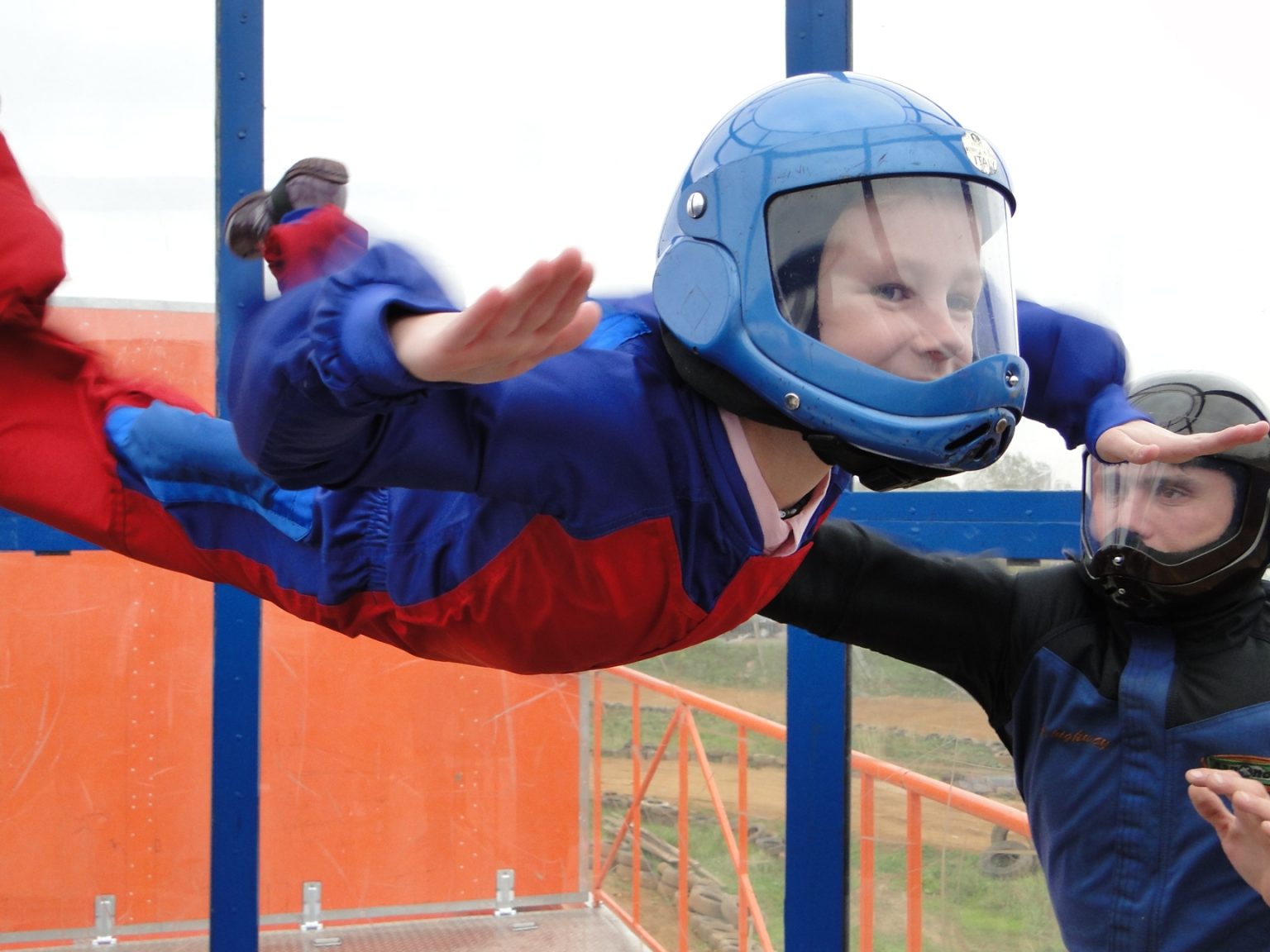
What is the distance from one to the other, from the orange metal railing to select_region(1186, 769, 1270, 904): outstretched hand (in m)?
0.65

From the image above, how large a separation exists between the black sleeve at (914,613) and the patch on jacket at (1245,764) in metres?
0.23

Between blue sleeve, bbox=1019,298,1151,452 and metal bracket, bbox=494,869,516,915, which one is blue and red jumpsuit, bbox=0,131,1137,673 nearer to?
blue sleeve, bbox=1019,298,1151,452

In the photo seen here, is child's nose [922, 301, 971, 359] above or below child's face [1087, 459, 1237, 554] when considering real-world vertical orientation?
above

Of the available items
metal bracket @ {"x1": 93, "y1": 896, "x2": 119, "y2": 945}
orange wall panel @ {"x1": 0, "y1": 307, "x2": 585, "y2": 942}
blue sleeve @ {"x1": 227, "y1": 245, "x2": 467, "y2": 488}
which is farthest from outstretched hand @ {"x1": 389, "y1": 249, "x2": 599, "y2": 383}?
metal bracket @ {"x1": 93, "y1": 896, "x2": 119, "y2": 945}

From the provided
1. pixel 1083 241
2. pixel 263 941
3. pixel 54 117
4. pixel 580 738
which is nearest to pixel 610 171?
pixel 1083 241

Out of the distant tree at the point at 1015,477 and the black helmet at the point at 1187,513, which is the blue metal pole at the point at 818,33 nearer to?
the distant tree at the point at 1015,477

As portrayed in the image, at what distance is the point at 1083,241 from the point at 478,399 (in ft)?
3.89

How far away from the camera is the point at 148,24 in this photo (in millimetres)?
1879

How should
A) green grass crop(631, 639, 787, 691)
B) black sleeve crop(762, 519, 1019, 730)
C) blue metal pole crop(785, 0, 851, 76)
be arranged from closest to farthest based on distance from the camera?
black sleeve crop(762, 519, 1019, 730), blue metal pole crop(785, 0, 851, 76), green grass crop(631, 639, 787, 691)

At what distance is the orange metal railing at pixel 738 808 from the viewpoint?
1834 mm

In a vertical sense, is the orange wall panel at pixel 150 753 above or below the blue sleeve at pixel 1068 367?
below

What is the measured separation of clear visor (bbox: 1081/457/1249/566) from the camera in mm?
1224

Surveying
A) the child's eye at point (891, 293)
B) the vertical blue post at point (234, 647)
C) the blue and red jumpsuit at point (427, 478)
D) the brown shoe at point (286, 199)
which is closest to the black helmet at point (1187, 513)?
the blue and red jumpsuit at point (427, 478)

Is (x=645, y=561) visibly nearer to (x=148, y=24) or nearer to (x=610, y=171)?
(x=610, y=171)
